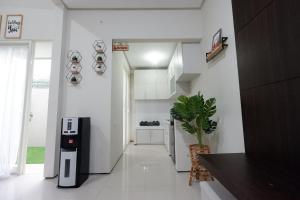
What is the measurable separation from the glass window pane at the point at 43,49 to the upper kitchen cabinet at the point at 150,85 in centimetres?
303

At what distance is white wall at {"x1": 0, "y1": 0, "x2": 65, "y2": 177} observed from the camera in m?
2.81

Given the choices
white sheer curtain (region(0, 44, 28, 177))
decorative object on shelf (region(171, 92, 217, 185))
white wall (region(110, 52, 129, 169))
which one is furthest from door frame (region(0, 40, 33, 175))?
decorative object on shelf (region(171, 92, 217, 185))

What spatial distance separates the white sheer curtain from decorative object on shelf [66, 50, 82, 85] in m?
0.89

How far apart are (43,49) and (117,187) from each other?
11.3 ft

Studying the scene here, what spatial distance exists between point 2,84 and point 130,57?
334 cm

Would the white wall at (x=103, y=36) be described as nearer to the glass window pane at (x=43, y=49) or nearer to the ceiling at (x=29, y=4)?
the ceiling at (x=29, y=4)

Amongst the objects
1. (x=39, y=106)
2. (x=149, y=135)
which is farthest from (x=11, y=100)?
(x=149, y=135)

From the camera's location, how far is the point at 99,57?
310cm

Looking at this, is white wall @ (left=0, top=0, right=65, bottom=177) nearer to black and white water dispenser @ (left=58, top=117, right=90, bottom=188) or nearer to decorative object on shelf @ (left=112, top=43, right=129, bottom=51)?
black and white water dispenser @ (left=58, top=117, right=90, bottom=188)

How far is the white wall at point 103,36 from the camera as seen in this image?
118 inches

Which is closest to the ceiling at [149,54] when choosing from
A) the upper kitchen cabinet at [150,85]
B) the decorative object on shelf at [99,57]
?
the upper kitchen cabinet at [150,85]

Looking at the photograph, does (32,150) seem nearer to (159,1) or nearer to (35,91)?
(35,91)

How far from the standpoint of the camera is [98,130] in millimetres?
2994

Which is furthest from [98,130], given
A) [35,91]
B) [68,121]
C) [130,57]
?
[35,91]
